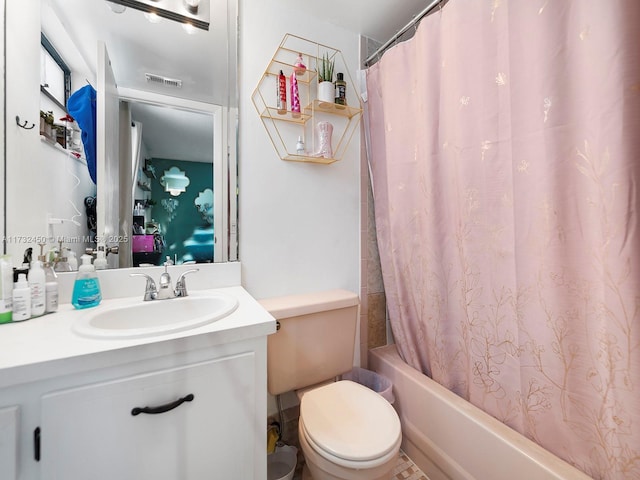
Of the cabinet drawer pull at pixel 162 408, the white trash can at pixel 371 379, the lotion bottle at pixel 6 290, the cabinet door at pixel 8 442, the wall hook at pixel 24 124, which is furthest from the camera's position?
the white trash can at pixel 371 379

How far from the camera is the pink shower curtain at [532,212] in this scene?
730 mm

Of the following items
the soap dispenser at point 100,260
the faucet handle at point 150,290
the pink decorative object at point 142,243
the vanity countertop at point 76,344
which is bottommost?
the vanity countertop at point 76,344

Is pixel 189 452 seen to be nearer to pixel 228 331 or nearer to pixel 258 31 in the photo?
pixel 228 331

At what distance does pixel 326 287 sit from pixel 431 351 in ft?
1.99

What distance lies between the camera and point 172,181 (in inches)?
47.4

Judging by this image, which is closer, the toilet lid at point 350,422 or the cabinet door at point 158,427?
the cabinet door at point 158,427

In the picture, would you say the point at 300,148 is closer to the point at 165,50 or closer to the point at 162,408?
the point at 165,50

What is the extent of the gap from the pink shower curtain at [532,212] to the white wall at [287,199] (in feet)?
1.15

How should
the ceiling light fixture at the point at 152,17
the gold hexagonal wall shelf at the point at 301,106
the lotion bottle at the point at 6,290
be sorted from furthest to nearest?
the gold hexagonal wall shelf at the point at 301,106
the ceiling light fixture at the point at 152,17
the lotion bottle at the point at 6,290

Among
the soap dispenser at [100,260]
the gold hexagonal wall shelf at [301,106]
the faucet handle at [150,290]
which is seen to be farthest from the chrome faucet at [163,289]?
the gold hexagonal wall shelf at [301,106]

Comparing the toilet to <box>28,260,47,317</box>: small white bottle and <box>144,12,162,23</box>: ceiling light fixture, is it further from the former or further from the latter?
<box>144,12,162,23</box>: ceiling light fixture

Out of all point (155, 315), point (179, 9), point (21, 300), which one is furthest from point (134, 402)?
point (179, 9)

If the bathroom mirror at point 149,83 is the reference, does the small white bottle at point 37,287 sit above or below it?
below

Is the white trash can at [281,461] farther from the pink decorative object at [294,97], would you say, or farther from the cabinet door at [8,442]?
the pink decorative object at [294,97]
